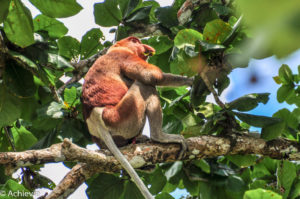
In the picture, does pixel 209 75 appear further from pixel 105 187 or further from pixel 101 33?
pixel 101 33

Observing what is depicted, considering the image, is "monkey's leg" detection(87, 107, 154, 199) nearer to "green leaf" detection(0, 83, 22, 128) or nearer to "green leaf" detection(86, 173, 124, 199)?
"green leaf" detection(86, 173, 124, 199)

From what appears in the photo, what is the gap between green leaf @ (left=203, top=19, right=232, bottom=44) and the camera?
240 cm

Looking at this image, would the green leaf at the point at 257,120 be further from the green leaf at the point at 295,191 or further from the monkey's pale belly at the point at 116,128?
the monkey's pale belly at the point at 116,128

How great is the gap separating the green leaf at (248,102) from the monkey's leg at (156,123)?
0.50 metres

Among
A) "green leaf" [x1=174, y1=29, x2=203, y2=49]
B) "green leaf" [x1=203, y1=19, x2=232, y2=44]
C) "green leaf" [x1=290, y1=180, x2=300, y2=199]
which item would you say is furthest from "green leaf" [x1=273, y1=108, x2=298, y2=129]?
"green leaf" [x1=174, y1=29, x2=203, y2=49]

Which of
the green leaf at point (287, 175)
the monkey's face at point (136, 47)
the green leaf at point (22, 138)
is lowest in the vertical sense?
the green leaf at point (22, 138)

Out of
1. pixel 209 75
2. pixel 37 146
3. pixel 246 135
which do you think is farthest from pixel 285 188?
pixel 37 146

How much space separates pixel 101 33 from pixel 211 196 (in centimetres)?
207

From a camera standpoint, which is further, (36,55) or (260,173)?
(260,173)

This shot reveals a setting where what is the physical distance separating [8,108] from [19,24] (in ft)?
2.99

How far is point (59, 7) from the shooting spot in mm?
1971

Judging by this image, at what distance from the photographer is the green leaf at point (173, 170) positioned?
2771 millimetres

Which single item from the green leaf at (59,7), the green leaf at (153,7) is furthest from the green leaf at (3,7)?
the green leaf at (153,7)

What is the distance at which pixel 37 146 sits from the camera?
3.04 meters
